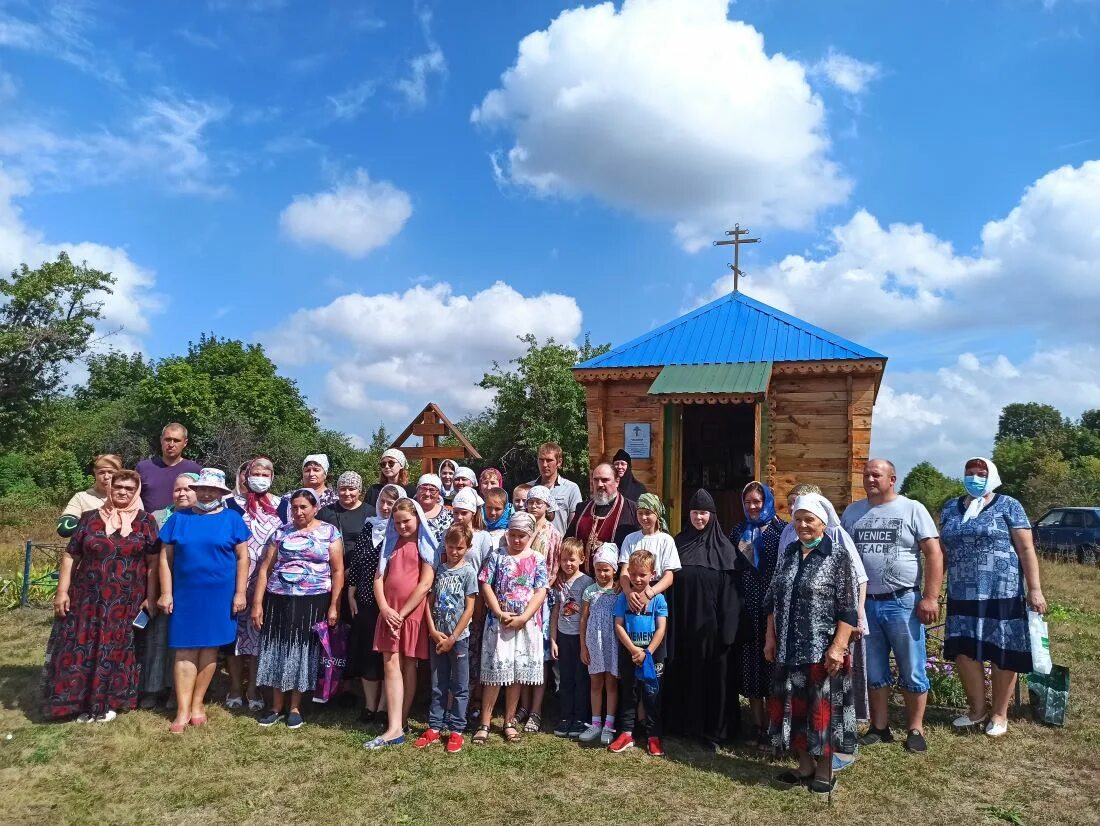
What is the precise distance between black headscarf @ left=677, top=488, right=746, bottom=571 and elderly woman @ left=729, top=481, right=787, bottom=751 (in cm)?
9

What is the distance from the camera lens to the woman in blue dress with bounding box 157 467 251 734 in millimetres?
4973

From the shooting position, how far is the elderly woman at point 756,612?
4.77 metres

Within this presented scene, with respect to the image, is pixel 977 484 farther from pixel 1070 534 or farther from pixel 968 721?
pixel 1070 534

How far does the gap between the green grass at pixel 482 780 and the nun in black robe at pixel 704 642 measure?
202 millimetres

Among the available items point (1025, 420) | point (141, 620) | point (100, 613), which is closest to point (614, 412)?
point (141, 620)

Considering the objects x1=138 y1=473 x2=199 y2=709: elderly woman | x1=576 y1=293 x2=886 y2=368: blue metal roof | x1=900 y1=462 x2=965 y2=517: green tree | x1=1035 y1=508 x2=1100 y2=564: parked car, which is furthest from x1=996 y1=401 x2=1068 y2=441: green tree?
x1=138 y1=473 x2=199 y2=709: elderly woman

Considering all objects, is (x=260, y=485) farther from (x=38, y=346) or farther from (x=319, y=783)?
(x=38, y=346)

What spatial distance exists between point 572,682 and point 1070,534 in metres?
15.1

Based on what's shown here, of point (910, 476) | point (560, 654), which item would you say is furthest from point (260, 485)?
point (910, 476)

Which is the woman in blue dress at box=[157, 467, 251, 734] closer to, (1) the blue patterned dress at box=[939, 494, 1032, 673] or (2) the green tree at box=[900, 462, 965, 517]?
(1) the blue patterned dress at box=[939, 494, 1032, 673]

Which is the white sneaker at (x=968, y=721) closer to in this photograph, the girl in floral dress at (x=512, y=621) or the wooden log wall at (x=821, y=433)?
the girl in floral dress at (x=512, y=621)

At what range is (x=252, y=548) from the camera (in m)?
5.55

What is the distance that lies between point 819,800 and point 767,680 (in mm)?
856

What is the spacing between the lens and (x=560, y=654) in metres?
5.02
